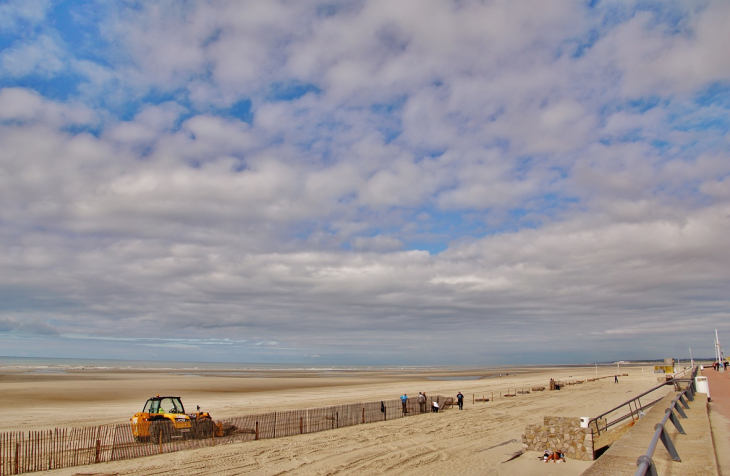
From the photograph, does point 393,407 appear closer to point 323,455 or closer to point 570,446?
point 323,455

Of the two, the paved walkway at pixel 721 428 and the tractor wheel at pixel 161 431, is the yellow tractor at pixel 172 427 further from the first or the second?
the paved walkway at pixel 721 428

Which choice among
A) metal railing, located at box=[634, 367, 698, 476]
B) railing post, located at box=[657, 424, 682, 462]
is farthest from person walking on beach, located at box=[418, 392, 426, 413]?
railing post, located at box=[657, 424, 682, 462]

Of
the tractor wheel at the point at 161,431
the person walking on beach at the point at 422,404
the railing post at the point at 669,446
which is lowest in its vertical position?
the person walking on beach at the point at 422,404

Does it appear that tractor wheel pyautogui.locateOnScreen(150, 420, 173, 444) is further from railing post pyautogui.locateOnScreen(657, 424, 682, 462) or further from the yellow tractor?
railing post pyautogui.locateOnScreen(657, 424, 682, 462)

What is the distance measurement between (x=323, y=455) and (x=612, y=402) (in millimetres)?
27375

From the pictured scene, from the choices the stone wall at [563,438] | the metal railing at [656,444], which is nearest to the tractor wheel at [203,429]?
the stone wall at [563,438]

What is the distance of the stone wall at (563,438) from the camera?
16.9 m

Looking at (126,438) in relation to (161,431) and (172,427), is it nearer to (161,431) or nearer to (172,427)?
(161,431)

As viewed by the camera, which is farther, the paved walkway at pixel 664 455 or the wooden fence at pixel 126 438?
the wooden fence at pixel 126 438

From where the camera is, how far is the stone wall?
55.5ft

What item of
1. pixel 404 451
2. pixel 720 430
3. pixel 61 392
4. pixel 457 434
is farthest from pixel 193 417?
pixel 61 392

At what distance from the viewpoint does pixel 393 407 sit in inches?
1186

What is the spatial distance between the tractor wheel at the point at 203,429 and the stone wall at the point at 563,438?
41.0 ft

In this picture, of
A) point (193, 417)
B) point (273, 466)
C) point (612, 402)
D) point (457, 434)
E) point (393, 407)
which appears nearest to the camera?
point (273, 466)
